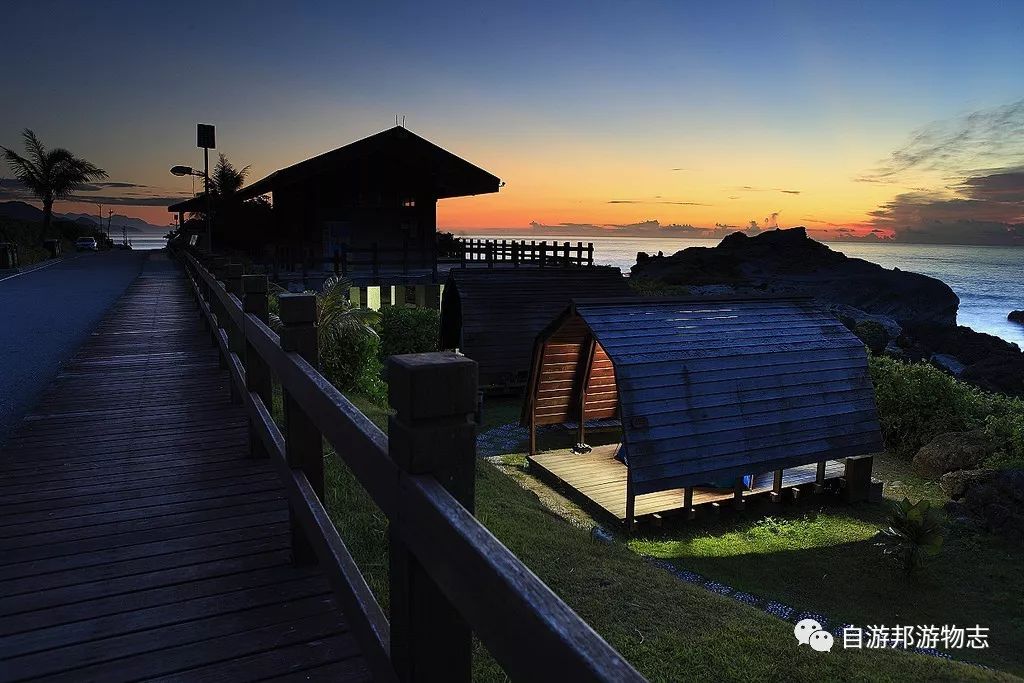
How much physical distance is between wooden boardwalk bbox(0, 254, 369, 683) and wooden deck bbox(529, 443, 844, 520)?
7931mm

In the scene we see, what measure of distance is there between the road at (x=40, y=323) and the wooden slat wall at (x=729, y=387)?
8820mm

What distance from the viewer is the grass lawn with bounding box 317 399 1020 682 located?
5066mm

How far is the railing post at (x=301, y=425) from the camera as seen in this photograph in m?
3.16

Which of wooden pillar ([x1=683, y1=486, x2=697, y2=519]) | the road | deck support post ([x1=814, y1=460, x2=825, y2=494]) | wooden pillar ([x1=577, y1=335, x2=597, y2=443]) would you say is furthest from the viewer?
wooden pillar ([x1=577, y1=335, x2=597, y2=443])

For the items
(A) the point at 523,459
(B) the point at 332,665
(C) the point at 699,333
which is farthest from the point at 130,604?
(A) the point at 523,459

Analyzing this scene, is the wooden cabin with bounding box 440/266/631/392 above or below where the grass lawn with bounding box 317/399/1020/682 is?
above

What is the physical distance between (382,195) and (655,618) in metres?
24.8

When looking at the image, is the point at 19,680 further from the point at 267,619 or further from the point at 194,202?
the point at 194,202

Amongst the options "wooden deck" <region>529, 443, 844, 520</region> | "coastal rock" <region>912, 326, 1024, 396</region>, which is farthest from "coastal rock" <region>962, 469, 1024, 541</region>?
"coastal rock" <region>912, 326, 1024, 396</region>

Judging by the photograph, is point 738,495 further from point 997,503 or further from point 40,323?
point 40,323

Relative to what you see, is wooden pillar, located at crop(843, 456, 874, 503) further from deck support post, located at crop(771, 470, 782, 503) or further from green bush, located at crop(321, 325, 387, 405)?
green bush, located at crop(321, 325, 387, 405)

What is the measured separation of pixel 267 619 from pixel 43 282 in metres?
25.3

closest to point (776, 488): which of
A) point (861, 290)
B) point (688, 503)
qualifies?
point (688, 503)

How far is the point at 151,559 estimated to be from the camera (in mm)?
3457
